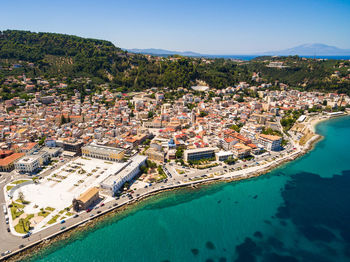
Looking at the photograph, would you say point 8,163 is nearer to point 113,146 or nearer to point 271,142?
point 113,146

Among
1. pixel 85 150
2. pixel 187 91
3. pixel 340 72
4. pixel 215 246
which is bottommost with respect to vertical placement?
pixel 215 246

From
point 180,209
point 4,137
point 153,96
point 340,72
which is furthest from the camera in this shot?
point 340,72

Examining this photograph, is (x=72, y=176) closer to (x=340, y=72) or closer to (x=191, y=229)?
(x=191, y=229)

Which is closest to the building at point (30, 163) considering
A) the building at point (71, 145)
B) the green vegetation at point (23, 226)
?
the building at point (71, 145)

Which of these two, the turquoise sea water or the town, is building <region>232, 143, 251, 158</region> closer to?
the town

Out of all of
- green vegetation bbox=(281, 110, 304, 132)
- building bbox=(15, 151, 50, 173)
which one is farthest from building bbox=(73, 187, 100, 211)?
green vegetation bbox=(281, 110, 304, 132)

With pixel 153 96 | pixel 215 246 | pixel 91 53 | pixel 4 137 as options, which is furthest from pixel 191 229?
pixel 91 53
